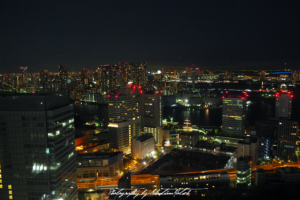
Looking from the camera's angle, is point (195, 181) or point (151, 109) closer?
point (195, 181)

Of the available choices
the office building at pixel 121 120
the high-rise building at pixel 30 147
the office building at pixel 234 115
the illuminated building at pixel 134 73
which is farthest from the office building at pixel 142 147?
the illuminated building at pixel 134 73

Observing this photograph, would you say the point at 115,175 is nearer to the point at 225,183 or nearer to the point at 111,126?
the point at 111,126

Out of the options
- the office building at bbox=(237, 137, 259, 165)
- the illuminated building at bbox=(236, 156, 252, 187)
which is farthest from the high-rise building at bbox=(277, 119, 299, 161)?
the illuminated building at bbox=(236, 156, 252, 187)

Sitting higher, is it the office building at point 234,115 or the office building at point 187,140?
the office building at point 234,115

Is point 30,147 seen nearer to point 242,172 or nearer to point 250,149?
point 242,172

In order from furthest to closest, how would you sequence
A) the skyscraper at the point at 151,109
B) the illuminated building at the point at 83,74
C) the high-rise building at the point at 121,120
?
the illuminated building at the point at 83,74 → the skyscraper at the point at 151,109 → the high-rise building at the point at 121,120

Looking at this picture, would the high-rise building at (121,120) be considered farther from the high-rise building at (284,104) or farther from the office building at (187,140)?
the high-rise building at (284,104)

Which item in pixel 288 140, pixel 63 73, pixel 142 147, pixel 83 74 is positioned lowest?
pixel 142 147

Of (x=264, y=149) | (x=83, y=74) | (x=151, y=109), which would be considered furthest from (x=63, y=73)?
(x=264, y=149)
